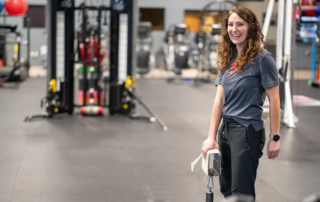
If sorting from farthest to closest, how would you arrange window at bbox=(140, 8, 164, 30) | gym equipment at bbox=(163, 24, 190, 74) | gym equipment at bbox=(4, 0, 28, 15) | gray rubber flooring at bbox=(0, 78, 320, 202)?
window at bbox=(140, 8, 164, 30), gym equipment at bbox=(163, 24, 190, 74), gym equipment at bbox=(4, 0, 28, 15), gray rubber flooring at bbox=(0, 78, 320, 202)

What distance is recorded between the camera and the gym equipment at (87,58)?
6957 millimetres

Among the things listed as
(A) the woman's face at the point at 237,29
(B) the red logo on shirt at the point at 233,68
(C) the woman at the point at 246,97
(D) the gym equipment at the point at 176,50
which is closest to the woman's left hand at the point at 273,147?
(C) the woman at the point at 246,97

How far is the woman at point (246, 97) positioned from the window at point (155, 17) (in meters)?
13.8

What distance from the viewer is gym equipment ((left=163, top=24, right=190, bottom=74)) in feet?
41.3

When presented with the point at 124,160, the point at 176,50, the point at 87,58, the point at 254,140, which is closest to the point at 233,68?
the point at 254,140

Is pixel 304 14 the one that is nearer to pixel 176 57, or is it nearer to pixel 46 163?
pixel 176 57

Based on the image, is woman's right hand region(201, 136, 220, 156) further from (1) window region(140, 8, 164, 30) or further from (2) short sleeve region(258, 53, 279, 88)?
(1) window region(140, 8, 164, 30)

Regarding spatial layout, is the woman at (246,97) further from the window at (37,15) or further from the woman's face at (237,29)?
the window at (37,15)

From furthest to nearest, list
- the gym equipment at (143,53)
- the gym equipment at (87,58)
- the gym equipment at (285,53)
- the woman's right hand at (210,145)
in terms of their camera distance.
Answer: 1. the gym equipment at (143,53)
2. the gym equipment at (87,58)
3. the gym equipment at (285,53)
4. the woman's right hand at (210,145)

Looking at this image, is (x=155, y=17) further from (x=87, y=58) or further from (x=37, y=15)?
(x=87, y=58)

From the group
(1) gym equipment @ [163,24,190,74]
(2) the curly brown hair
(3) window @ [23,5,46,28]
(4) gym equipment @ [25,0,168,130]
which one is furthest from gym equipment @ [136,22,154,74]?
(2) the curly brown hair

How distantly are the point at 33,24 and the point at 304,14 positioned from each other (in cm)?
841

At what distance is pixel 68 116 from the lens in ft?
23.3

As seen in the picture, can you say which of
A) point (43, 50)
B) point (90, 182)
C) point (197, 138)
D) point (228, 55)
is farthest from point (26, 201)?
point (43, 50)
